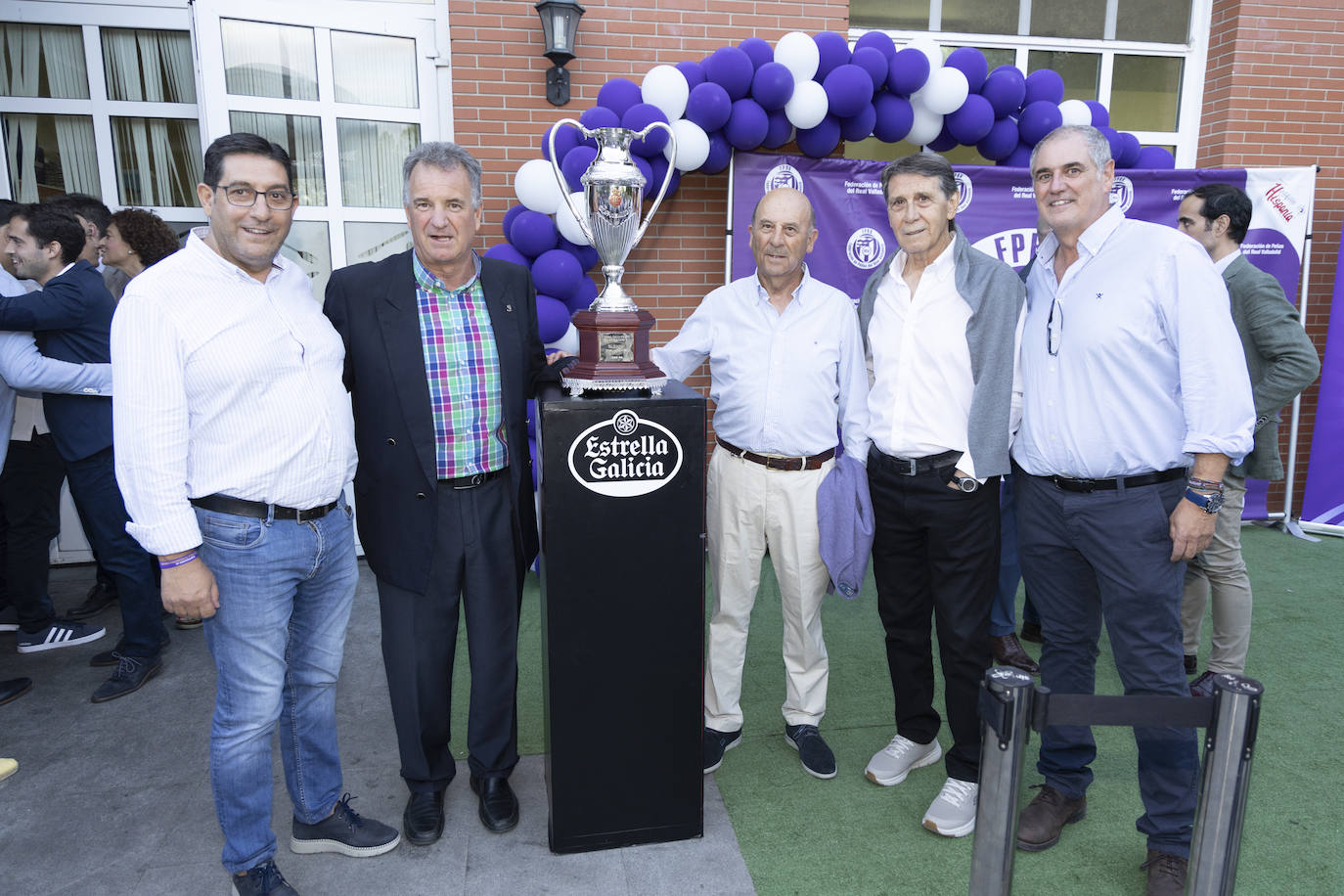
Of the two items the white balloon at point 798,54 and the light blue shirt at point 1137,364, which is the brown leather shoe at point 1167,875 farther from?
the white balloon at point 798,54

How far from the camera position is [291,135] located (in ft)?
14.5

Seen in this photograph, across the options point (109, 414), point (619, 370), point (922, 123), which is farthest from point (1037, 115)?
point (109, 414)

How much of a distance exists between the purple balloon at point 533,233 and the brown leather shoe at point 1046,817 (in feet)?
9.74

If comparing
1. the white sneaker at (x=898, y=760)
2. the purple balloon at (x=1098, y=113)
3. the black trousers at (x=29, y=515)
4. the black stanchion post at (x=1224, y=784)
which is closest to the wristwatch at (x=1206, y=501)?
the black stanchion post at (x=1224, y=784)

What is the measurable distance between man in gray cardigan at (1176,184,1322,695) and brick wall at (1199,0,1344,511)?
118 inches

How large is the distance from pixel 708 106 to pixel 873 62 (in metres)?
0.84

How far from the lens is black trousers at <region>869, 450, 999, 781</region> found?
237 cm

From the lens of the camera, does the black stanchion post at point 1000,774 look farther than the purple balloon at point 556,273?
No

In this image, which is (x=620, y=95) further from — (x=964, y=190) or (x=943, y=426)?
(x=943, y=426)

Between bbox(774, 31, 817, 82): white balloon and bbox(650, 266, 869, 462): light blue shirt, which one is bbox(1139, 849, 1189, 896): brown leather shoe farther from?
bbox(774, 31, 817, 82): white balloon

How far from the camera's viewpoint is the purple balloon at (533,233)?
3.89 meters

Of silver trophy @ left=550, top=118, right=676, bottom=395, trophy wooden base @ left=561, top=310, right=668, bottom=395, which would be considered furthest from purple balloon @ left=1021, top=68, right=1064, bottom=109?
trophy wooden base @ left=561, top=310, right=668, bottom=395

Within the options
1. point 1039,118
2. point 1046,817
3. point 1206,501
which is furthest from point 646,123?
point 1046,817

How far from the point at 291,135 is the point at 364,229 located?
0.58 meters
